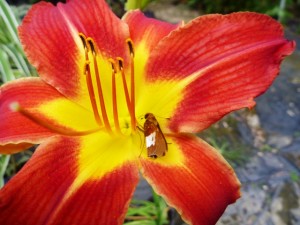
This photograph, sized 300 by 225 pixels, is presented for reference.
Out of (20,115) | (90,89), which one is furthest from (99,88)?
(20,115)

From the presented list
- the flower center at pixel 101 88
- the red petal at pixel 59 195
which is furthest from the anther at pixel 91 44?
the red petal at pixel 59 195

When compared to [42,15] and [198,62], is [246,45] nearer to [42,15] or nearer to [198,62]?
[198,62]

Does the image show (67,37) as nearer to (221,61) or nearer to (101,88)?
(101,88)

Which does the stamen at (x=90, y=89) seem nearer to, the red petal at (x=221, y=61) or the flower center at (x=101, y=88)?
the flower center at (x=101, y=88)

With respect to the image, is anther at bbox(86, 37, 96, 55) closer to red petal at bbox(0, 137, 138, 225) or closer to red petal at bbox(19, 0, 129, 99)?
red petal at bbox(19, 0, 129, 99)

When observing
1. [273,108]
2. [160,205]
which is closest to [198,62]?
[160,205]

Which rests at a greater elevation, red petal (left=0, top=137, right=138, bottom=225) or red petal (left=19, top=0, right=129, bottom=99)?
red petal (left=19, top=0, right=129, bottom=99)

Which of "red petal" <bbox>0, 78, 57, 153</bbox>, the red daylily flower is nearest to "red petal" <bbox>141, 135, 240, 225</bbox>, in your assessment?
the red daylily flower

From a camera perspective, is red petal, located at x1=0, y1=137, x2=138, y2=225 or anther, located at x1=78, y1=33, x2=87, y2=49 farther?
anther, located at x1=78, y1=33, x2=87, y2=49
